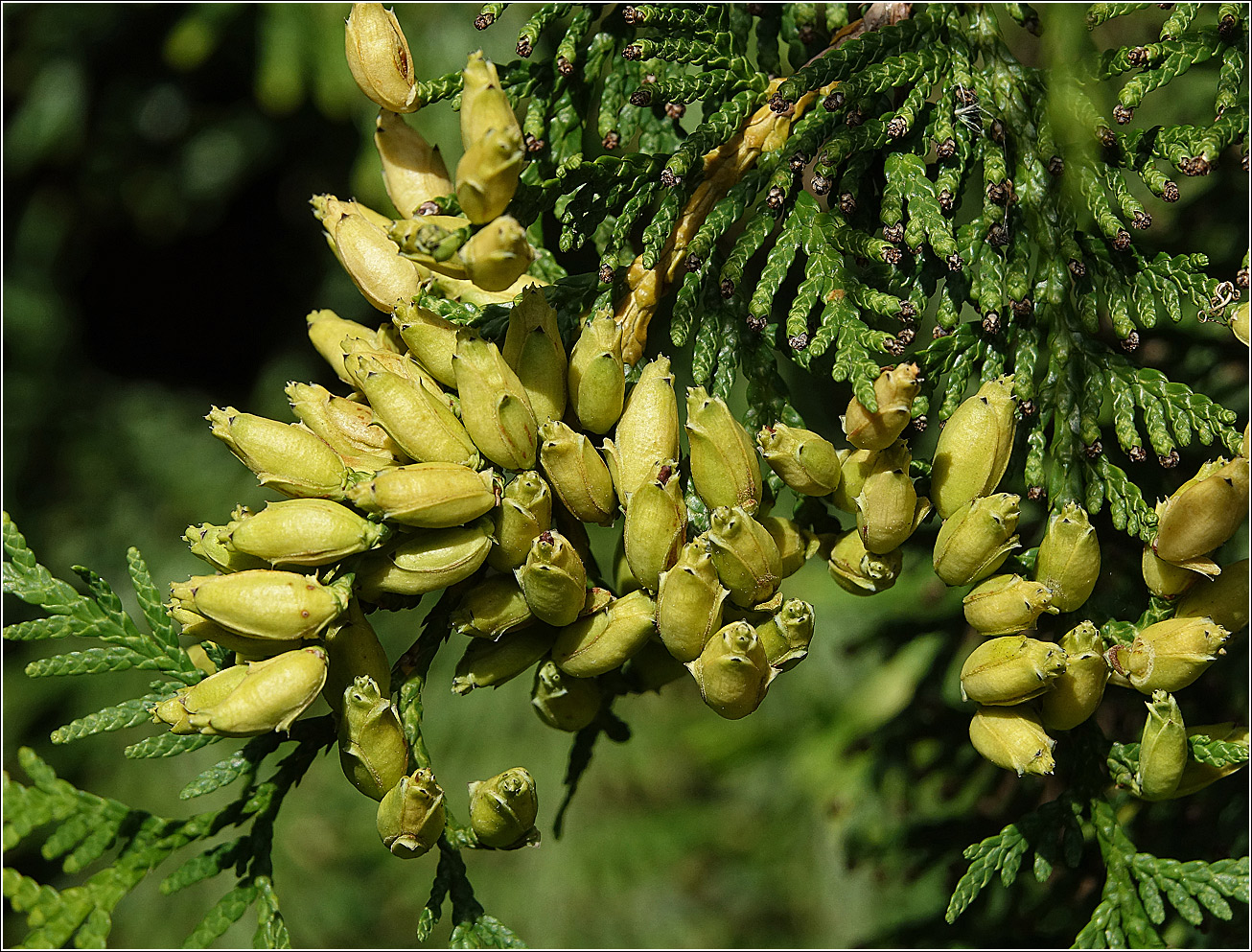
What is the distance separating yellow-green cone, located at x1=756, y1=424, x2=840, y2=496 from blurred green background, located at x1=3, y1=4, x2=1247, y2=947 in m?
0.85

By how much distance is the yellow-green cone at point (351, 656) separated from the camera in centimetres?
140

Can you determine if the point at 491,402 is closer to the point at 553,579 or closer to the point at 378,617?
the point at 553,579

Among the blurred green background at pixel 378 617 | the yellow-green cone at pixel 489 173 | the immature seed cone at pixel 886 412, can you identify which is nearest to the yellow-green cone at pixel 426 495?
the yellow-green cone at pixel 489 173

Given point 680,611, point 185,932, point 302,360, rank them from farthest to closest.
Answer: point 302,360
point 185,932
point 680,611

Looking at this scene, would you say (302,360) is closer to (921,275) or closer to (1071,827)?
(921,275)

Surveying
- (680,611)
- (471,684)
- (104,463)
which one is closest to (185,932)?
(104,463)

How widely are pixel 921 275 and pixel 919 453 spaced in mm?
1248

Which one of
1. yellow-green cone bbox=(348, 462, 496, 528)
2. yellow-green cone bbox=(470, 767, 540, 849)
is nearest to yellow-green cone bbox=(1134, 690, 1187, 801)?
yellow-green cone bbox=(470, 767, 540, 849)

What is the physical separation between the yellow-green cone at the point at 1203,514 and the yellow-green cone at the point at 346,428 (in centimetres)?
110

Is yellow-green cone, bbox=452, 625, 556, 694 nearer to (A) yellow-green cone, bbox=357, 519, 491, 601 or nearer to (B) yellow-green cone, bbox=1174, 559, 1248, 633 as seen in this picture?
(A) yellow-green cone, bbox=357, 519, 491, 601

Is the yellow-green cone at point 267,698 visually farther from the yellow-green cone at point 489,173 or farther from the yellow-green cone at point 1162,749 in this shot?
the yellow-green cone at point 1162,749

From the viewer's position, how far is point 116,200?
389cm

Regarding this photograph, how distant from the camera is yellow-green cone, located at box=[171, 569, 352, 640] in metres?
1.28

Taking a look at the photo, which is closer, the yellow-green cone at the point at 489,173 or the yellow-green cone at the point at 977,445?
the yellow-green cone at the point at 489,173
